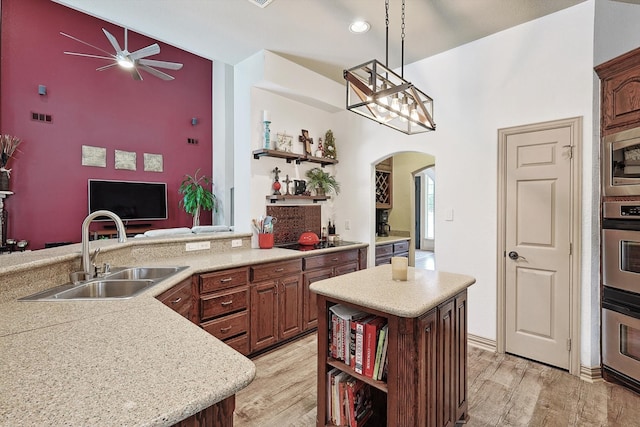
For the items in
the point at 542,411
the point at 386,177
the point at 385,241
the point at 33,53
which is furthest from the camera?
the point at 386,177

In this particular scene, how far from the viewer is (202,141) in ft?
23.0

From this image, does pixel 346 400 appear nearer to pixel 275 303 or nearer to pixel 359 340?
pixel 359 340

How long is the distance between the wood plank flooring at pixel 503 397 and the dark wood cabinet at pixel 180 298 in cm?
74

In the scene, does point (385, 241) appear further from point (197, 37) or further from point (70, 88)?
point (70, 88)

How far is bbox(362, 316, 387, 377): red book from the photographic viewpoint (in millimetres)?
1607

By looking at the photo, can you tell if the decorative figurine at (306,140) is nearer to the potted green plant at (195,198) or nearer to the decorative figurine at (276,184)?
the decorative figurine at (276,184)

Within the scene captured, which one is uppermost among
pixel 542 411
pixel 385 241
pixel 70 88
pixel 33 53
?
pixel 33 53

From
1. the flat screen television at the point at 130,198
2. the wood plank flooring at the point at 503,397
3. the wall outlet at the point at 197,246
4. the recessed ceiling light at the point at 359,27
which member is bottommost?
the wood plank flooring at the point at 503,397

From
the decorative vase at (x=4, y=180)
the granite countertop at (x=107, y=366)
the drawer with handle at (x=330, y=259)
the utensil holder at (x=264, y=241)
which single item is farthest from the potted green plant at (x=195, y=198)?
the granite countertop at (x=107, y=366)

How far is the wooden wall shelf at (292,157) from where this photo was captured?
3516mm

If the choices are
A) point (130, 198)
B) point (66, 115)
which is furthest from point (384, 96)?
point (66, 115)

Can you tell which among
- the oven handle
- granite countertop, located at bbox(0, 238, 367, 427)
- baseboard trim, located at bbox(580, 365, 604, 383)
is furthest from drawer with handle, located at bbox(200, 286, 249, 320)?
the oven handle

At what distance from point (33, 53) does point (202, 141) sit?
9.70 ft

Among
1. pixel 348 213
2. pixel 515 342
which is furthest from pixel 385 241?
pixel 515 342
